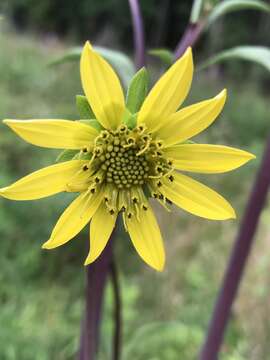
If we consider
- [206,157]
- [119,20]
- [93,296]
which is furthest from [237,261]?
[119,20]

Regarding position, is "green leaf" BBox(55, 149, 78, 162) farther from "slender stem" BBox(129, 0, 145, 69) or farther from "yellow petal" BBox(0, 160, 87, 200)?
"slender stem" BBox(129, 0, 145, 69)

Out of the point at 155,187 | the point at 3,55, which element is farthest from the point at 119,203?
the point at 3,55

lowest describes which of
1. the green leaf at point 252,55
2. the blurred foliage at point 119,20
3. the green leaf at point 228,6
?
the green leaf at point 252,55

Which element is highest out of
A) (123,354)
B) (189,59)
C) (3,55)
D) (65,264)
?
(3,55)

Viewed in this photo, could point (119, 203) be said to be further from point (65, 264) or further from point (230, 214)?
point (65, 264)

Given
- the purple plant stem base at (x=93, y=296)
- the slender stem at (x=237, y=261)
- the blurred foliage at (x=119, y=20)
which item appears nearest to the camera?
the purple plant stem base at (x=93, y=296)

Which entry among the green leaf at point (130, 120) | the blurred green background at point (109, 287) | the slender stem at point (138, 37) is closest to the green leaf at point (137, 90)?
the green leaf at point (130, 120)

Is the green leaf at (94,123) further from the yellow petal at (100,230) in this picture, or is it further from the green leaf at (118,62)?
the green leaf at (118,62)
